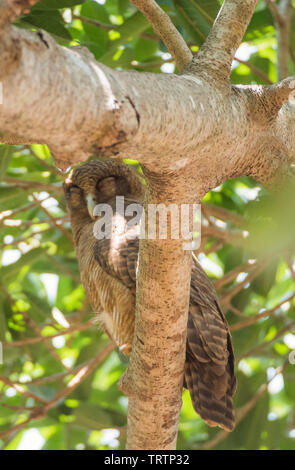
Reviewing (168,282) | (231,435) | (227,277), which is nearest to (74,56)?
(168,282)

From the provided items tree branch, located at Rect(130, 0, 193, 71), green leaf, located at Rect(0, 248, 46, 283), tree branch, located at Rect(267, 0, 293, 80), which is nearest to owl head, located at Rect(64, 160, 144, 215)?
green leaf, located at Rect(0, 248, 46, 283)

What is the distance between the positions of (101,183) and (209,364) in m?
1.79

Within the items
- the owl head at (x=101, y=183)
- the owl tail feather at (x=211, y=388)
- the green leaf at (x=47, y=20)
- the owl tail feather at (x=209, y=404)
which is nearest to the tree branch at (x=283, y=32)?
the owl head at (x=101, y=183)

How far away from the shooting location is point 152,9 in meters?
2.09

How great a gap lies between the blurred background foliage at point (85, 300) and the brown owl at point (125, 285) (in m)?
0.23

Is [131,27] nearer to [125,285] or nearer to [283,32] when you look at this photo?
[283,32]

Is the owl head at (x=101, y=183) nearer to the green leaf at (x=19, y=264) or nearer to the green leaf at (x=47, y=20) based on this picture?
the green leaf at (x=19, y=264)

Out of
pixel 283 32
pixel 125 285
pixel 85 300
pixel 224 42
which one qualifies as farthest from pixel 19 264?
pixel 224 42

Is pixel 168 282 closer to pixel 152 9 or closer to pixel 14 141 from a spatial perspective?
pixel 14 141

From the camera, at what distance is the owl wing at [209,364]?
8.80 feet

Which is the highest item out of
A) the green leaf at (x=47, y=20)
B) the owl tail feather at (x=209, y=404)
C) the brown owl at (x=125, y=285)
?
the green leaf at (x=47, y=20)

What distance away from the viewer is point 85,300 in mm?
4371

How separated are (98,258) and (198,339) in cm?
88

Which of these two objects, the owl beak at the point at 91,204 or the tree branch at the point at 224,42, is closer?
the tree branch at the point at 224,42
